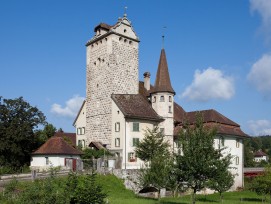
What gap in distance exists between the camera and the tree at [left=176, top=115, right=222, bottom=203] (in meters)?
26.5

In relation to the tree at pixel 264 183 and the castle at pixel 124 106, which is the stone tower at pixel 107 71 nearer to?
the castle at pixel 124 106

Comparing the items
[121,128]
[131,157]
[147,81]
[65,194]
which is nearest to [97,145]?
[121,128]

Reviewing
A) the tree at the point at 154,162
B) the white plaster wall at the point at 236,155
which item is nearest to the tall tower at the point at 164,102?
the tree at the point at 154,162

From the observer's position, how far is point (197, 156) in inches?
1046

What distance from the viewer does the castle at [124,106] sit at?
47250mm

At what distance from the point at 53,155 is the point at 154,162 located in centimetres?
1667

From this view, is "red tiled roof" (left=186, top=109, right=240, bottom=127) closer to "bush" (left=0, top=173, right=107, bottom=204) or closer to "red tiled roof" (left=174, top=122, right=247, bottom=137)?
"red tiled roof" (left=174, top=122, right=247, bottom=137)

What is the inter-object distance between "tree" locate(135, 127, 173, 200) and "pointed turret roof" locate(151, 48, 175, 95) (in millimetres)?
6398

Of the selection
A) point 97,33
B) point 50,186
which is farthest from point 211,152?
point 97,33

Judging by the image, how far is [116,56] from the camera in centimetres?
5169

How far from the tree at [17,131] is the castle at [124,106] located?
7.84 m

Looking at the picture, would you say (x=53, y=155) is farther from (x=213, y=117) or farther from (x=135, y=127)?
(x=213, y=117)

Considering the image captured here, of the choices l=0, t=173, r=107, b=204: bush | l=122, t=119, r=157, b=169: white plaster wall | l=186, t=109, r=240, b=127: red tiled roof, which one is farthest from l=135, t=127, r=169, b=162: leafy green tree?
l=0, t=173, r=107, b=204: bush

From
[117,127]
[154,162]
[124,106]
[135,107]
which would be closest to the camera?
[154,162]
